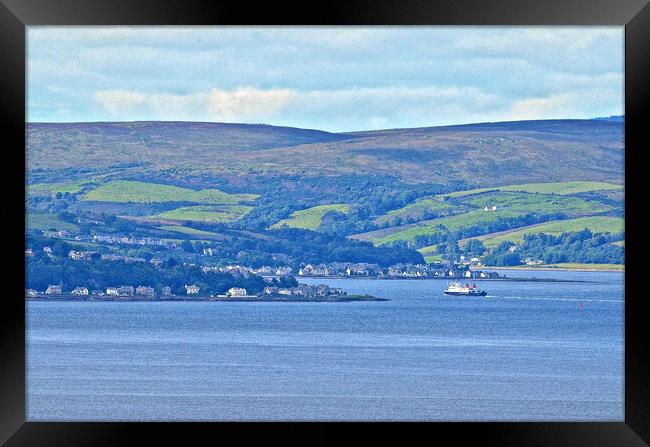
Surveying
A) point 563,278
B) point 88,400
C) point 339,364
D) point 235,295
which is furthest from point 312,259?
point 88,400

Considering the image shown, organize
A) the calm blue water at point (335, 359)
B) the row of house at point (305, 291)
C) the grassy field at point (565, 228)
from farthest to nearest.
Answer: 1. the grassy field at point (565, 228)
2. the row of house at point (305, 291)
3. the calm blue water at point (335, 359)

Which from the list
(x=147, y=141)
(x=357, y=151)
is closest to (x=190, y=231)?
(x=147, y=141)

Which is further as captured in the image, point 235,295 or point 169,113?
point 169,113

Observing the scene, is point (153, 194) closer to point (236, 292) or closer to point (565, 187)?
point (236, 292)

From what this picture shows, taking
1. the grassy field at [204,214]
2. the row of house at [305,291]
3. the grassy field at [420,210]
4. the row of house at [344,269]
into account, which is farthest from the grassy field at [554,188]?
the grassy field at [204,214]

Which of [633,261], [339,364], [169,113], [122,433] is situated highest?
[169,113]

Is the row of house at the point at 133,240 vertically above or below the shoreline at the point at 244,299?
above

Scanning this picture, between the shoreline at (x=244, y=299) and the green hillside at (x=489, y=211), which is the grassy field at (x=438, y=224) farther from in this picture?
the shoreline at (x=244, y=299)

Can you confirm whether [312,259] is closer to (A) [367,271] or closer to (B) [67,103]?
(A) [367,271]
